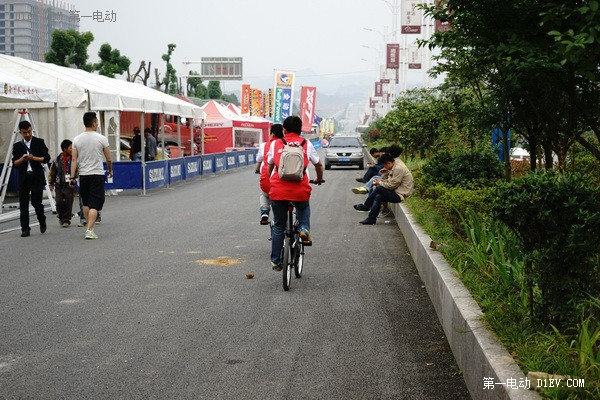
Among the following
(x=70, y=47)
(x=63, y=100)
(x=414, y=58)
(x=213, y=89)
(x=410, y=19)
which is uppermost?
(x=213, y=89)

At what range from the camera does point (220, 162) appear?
3491 cm

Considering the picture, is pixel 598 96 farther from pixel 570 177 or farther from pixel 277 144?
pixel 570 177

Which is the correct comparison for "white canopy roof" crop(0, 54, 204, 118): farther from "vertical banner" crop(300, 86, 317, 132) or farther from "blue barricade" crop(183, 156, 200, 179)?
"vertical banner" crop(300, 86, 317, 132)

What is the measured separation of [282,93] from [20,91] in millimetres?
40028

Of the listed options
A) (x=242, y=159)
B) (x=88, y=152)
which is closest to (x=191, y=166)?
(x=242, y=159)

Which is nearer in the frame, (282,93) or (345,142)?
(345,142)

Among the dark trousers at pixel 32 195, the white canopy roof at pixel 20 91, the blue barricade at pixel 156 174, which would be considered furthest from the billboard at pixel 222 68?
the dark trousers at pixel 32 195

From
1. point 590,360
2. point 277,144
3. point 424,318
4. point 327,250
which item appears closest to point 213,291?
point 277,144

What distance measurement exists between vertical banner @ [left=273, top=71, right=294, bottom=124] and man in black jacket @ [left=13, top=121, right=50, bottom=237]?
42152mm

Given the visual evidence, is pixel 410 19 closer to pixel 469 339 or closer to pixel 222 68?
pixel 469 339

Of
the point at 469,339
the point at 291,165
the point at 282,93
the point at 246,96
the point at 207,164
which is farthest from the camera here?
the point at 246,96

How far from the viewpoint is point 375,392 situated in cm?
489

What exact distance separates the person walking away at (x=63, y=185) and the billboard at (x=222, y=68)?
56446 mm

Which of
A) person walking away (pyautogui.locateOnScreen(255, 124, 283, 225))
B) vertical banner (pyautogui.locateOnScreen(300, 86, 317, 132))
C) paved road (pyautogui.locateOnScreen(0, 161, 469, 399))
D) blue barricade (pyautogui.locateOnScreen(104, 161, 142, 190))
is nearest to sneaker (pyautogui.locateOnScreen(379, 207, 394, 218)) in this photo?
paved road (pyautogui.locateOnScreen(0, 161, 469, 399))
